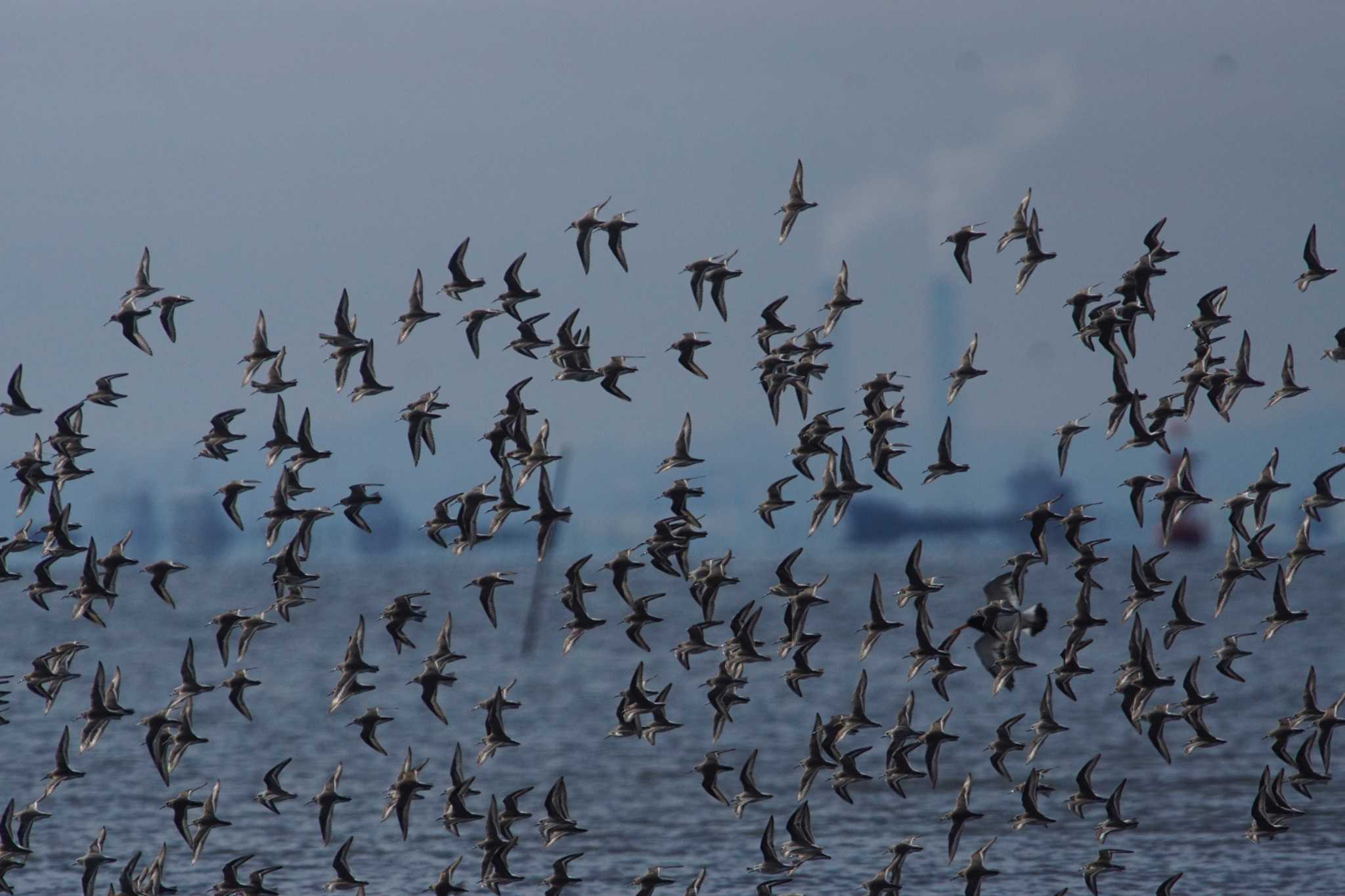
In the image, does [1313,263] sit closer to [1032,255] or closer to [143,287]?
[1032,255]

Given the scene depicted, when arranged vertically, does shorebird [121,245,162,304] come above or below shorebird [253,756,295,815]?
above

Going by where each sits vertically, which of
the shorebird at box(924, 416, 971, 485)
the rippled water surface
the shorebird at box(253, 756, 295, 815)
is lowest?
the rippled water surface

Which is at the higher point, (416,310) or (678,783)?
(416,310)

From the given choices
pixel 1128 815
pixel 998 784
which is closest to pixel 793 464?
pixel 1128 815

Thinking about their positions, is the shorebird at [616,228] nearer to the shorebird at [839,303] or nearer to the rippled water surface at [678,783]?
the shorebird at [839,303]

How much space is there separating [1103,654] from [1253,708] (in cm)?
4264

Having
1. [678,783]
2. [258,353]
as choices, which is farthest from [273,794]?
[678,783]

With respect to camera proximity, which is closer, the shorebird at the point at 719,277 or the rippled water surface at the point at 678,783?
the shorebird at the point at 719,277

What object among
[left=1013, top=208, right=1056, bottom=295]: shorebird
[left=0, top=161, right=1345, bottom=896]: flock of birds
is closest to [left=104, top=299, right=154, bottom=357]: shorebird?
[left=0, top=161, right=1345, bottom=896]: flock of birds

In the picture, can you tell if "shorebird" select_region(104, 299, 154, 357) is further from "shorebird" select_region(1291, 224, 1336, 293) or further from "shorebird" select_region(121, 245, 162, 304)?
"shorebird" select_region(1291, 224, 1336, 293)

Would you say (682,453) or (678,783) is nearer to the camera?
(682,453)

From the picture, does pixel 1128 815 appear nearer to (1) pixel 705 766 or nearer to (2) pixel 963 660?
(1) pixel 705 766

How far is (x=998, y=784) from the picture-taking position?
83.4m

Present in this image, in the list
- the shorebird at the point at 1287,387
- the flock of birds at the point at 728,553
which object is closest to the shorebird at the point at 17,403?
the flock of birds at the point at 728,553
